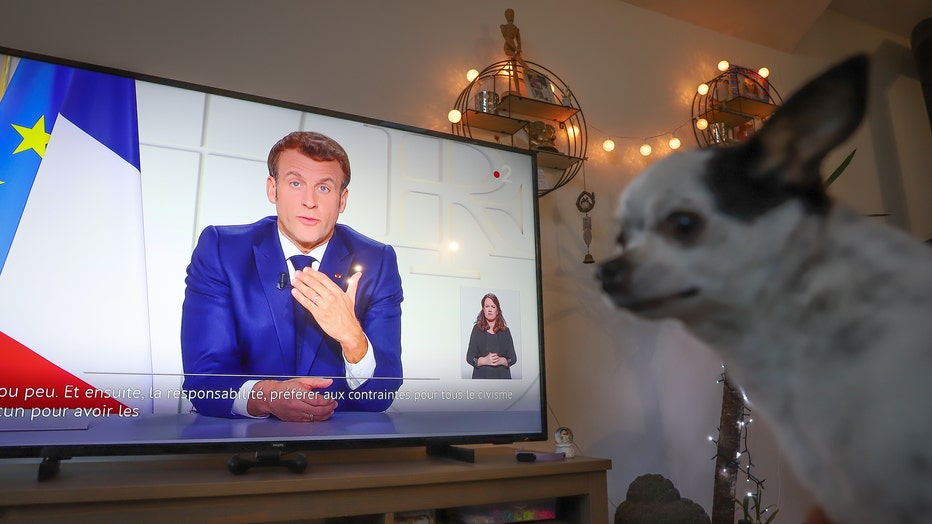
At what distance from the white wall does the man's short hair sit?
31cm

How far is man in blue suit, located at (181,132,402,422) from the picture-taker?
4.84 feet

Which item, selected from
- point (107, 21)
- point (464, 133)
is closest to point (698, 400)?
point (464, 133)

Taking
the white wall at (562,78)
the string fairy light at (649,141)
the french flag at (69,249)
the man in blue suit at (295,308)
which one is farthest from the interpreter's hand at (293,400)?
the string fairy light at (649,141)

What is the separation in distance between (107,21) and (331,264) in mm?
1031

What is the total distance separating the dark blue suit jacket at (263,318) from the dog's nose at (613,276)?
1.42 meters

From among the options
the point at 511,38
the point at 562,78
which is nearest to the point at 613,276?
the point at 511,38

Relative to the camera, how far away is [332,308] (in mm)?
1627

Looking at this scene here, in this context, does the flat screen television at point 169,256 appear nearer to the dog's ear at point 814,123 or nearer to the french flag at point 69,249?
the french flag at point 69,249

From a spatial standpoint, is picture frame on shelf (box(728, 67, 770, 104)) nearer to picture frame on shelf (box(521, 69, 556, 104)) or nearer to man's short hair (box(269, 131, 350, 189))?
picture frame on shelf (box(521, 69, 556, 104))

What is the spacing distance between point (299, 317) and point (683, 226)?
4.76 feet

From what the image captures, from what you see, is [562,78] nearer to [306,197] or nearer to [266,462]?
[306,197]

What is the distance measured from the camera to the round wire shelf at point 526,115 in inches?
85.4

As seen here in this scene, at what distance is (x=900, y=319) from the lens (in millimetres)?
206

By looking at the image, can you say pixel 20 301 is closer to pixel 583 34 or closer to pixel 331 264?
pixel 331 264
